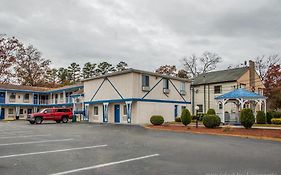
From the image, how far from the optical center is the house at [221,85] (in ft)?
128

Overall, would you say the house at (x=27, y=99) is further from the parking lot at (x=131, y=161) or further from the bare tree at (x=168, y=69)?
the parking lot at (x=131, y=161)

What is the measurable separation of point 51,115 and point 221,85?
24212mm

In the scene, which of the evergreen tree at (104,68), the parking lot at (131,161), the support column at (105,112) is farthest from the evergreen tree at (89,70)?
the parking lot at (131,161)

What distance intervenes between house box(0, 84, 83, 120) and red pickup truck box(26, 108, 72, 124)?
9702 mm

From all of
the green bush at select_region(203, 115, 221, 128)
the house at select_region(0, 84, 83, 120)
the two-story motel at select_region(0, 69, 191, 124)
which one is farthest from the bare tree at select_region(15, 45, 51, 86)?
the green bush at select_region(203, 115, 221, 128)

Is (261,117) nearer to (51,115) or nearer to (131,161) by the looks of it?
(131,161)

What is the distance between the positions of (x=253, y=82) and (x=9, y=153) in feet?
127

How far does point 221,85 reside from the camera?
4034 cm

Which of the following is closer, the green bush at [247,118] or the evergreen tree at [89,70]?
the green bush at [247,118]

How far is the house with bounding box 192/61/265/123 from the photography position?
38994 millimetres

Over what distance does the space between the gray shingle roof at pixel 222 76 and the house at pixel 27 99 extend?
19720 mm

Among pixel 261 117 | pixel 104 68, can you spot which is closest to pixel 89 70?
pixel 104 68

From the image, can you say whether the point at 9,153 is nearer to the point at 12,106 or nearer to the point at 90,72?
the point at 12,106

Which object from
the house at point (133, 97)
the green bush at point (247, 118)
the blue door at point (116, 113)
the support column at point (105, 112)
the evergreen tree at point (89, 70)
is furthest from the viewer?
the evergreen tree at point (89, 70)
